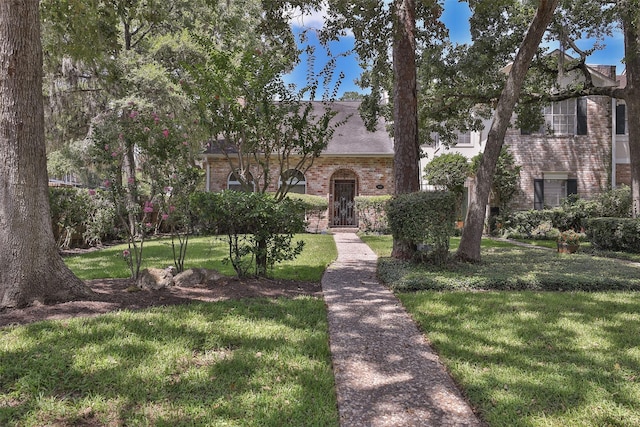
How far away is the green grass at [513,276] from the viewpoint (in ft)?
19.1

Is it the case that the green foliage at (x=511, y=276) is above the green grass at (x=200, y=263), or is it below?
below

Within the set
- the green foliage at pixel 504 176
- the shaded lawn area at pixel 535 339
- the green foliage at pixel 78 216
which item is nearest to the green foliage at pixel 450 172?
the green foliage at pixel 504 176

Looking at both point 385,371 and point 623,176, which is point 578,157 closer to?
point 623,176

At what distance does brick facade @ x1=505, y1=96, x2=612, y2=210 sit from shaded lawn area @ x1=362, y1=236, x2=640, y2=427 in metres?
10.1

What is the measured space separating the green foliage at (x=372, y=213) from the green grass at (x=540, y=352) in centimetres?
1064

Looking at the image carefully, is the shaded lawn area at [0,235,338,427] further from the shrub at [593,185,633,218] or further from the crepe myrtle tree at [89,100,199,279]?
the shrub at [593,185,633,218]

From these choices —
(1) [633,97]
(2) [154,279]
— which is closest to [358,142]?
(1) [633,97]

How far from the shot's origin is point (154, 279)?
5.42 m

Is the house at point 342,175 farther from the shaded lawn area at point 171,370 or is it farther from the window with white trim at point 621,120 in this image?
the shaded lawn area at point 171,370

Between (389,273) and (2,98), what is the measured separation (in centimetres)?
522

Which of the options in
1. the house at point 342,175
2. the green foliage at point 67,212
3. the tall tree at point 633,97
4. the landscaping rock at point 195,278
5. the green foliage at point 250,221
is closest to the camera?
the green foliage at point 250,221

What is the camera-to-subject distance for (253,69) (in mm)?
6027

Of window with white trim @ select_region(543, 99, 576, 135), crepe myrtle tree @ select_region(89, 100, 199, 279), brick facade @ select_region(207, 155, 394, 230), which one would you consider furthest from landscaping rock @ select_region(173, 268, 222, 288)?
window with white trim @ select_region(543, 99, 576, 135)

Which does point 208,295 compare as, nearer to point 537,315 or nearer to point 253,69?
point 253,69
